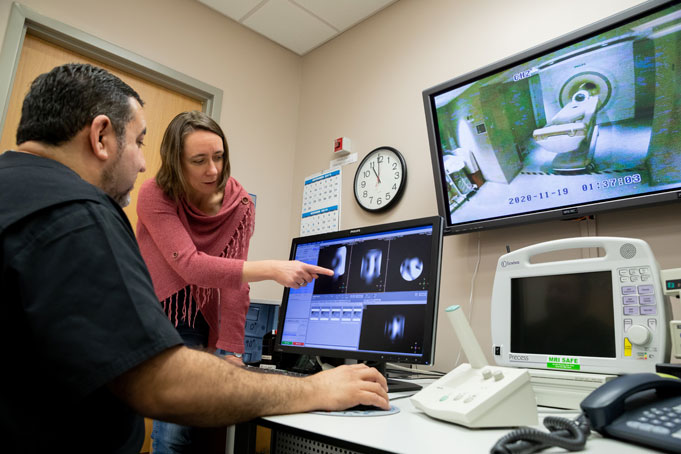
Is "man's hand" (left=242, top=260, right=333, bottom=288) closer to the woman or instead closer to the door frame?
the woman

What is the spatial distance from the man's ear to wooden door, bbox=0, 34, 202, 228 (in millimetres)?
1316

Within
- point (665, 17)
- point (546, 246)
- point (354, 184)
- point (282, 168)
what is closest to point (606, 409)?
point (546, 246)

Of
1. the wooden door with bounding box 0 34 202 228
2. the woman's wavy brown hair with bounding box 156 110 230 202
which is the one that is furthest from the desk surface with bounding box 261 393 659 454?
the wooden door with bounding box 0 34 202 228

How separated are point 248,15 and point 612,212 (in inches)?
84.8

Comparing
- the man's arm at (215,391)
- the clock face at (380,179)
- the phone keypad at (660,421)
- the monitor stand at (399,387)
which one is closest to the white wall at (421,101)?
the clock face at (380,179)

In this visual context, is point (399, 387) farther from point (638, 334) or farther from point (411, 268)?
point (638, 334)

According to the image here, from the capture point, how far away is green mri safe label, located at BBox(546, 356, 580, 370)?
Answer: 105 centimetres

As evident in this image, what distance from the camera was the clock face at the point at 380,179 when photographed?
2158 mm

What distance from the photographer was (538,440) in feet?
1.82

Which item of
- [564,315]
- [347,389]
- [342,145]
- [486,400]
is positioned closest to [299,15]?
[342,145]

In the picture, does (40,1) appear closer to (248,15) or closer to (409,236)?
(248,15)

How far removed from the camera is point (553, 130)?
5.00 ft

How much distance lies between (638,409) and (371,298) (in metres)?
0.66

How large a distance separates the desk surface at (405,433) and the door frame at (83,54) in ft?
6.19
